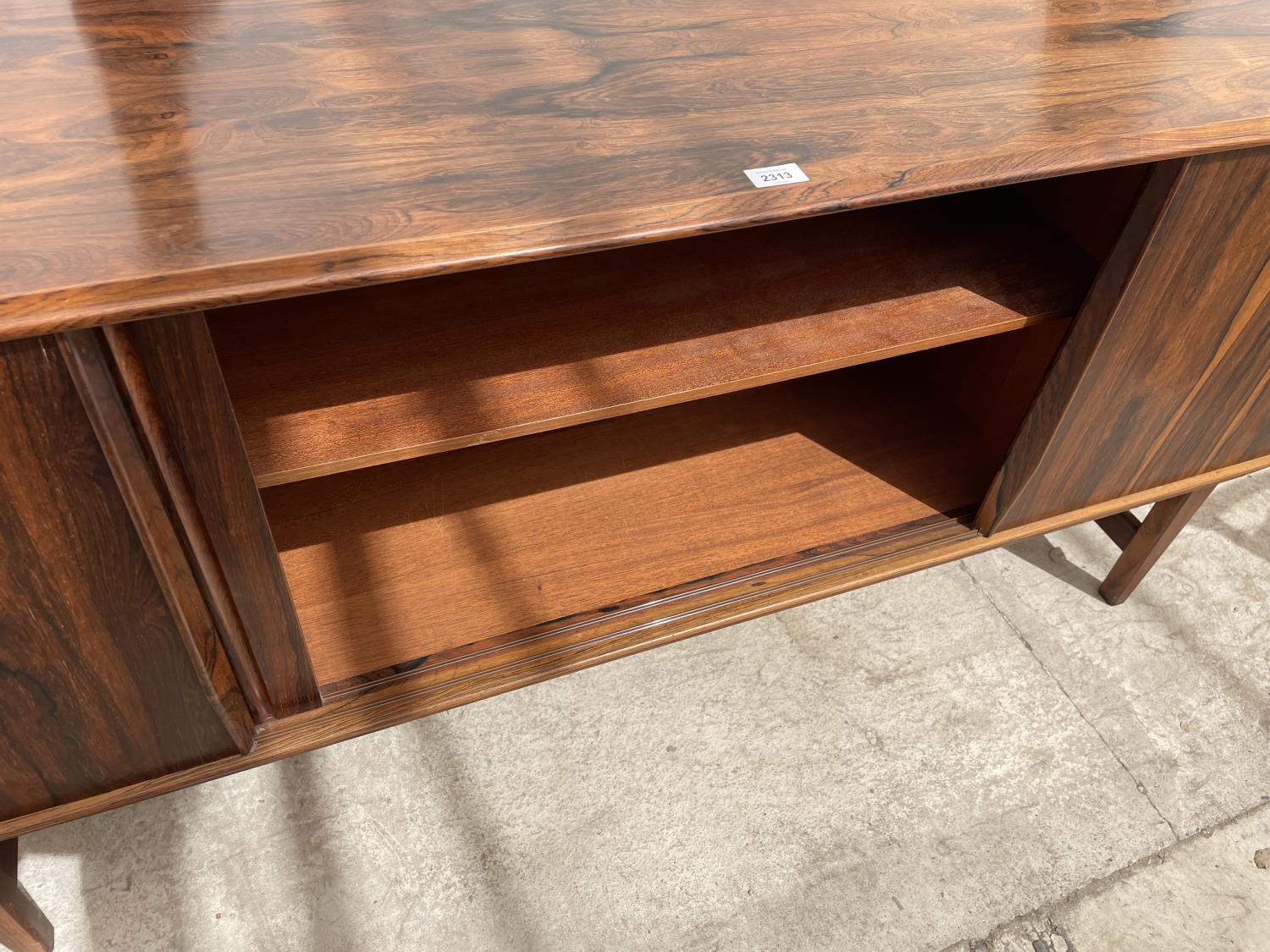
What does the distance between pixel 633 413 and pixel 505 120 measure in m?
0.36

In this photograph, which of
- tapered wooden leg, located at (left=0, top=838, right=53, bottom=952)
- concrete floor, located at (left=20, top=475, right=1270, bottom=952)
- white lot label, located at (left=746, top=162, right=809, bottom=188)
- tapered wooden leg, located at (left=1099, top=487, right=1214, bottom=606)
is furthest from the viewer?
tapered wooden leg, located at (left=1099, top=487, right=1214, bottom=606)

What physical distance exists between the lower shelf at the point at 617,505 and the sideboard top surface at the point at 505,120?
0.97 ft

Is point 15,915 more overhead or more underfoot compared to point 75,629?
more underfoot

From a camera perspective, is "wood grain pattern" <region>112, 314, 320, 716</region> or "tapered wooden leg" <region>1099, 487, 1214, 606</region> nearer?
"wood grain pattern" <region>112, 314, 320, 716</region>

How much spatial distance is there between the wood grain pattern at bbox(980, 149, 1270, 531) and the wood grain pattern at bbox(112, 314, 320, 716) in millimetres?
758

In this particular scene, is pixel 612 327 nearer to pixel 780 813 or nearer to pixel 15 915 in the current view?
pixel 780 813

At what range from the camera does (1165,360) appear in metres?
1.02

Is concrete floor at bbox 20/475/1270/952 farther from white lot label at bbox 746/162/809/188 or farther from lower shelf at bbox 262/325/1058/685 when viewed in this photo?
white lot label at bbox 746/162/809/188

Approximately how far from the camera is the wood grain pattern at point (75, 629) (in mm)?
640

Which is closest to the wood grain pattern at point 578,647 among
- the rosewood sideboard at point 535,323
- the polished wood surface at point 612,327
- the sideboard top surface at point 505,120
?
the rosewood sideboard at point 535,323

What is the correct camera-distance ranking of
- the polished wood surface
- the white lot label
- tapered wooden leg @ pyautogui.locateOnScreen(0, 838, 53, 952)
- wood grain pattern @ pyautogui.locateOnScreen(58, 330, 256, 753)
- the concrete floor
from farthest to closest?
the concrete floor, tapered wooden leg @ pyautogui.locateOnScreen(0, 838, 53, 952), the polished wood surface, the white lot label, wood grain pattern @ pyautogui.locateOnScreen(58, 330, 256, 753)

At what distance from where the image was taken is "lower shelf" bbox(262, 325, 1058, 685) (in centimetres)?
105

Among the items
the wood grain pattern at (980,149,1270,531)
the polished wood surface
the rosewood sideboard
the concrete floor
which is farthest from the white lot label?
the concrete floor

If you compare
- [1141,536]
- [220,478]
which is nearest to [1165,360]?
[1141,536]
